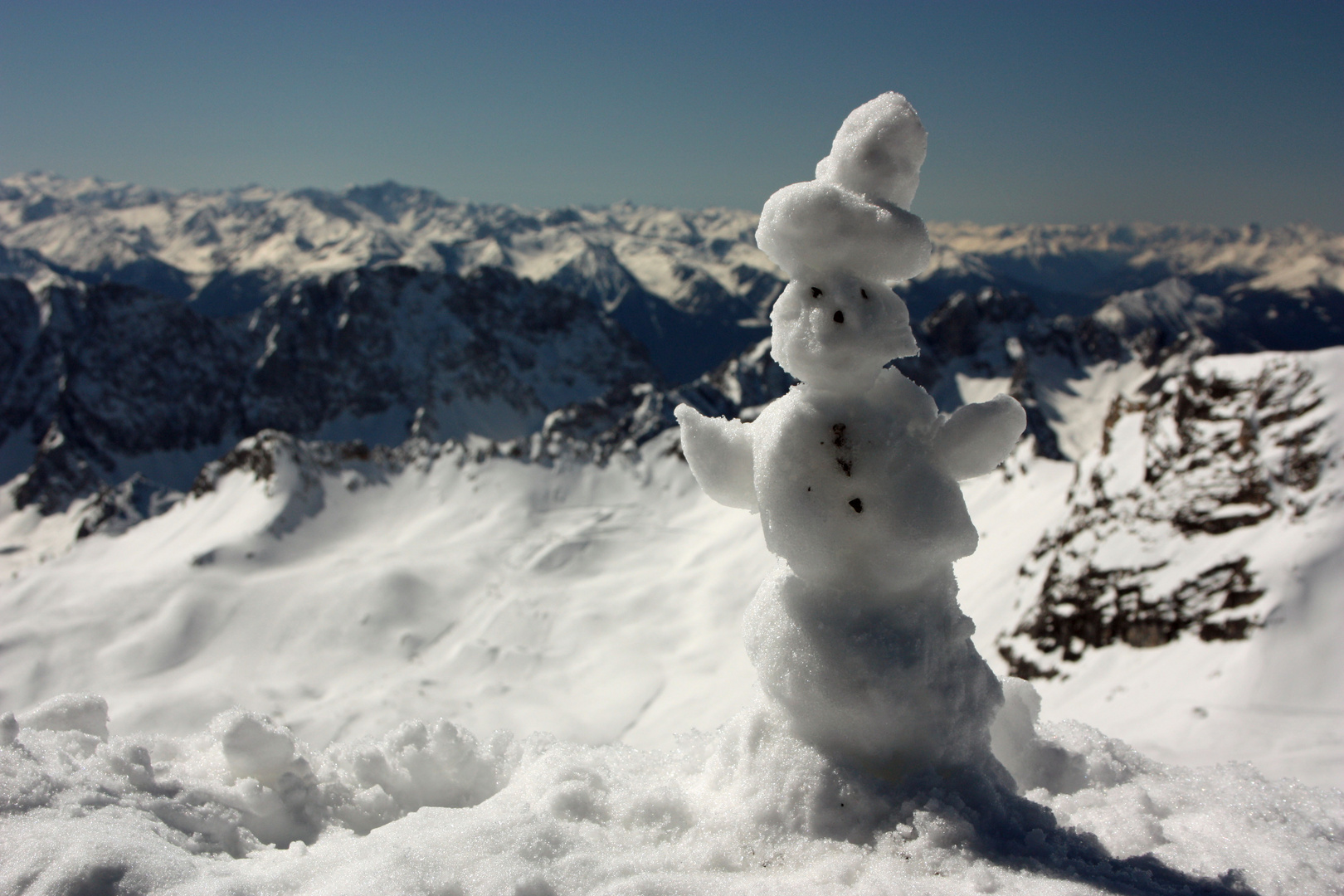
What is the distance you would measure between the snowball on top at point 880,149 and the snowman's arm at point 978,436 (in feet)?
3.10

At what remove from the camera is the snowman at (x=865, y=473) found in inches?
122

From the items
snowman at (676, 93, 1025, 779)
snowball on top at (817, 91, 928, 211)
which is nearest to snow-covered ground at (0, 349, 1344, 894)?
snowman at (676, 93, 1025, 779)

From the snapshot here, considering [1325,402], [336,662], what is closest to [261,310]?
[336,662]

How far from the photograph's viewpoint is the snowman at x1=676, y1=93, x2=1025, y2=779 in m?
3.11

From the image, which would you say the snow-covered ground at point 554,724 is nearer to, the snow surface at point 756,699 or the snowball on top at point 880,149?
the snow surface at point 756,699

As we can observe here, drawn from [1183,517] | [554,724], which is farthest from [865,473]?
[554,724]

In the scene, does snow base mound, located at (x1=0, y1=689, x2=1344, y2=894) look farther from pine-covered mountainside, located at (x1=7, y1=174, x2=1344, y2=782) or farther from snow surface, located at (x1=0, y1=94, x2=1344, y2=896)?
pine-covered mountainside, located at (x1=7, y1=174, x2=1344, y2=782)

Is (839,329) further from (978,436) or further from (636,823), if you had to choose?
(636,823)

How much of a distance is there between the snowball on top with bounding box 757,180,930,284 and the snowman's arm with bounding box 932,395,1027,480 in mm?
658

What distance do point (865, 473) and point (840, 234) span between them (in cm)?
98

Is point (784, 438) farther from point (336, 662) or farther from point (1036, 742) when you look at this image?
point (336, 662)

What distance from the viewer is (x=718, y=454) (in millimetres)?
3408

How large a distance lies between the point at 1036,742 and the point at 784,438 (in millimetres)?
2343

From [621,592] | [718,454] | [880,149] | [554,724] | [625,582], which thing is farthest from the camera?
[625,582]
